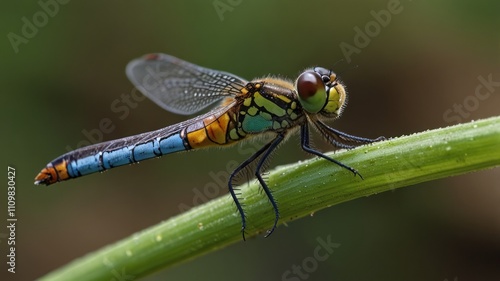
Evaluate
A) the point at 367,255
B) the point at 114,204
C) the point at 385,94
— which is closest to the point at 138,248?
the point at 367,255

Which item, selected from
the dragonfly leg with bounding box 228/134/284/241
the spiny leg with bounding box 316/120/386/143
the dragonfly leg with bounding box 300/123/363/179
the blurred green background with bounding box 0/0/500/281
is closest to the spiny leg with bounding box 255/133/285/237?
the dragonfly leg with bounding box 228/134/284/241

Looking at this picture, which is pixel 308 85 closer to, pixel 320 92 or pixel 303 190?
pixel 320 92

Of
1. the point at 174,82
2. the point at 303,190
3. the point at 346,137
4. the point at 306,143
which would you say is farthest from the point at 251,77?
the point at 303,190

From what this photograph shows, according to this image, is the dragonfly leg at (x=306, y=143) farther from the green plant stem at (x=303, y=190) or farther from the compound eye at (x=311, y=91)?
the compound eye at (x=311, y=91)

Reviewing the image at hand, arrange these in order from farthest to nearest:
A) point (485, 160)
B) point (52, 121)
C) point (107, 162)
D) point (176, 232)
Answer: point (52, 121)
point (107, 162)
point (176, 232)
point (485, 160)

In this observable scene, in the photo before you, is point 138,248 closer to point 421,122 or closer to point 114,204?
point 114,204

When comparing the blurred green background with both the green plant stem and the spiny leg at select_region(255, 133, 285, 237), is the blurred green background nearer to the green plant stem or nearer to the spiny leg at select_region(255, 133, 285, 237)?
the spiny leg at select_region(255, 133, 285, 237)
